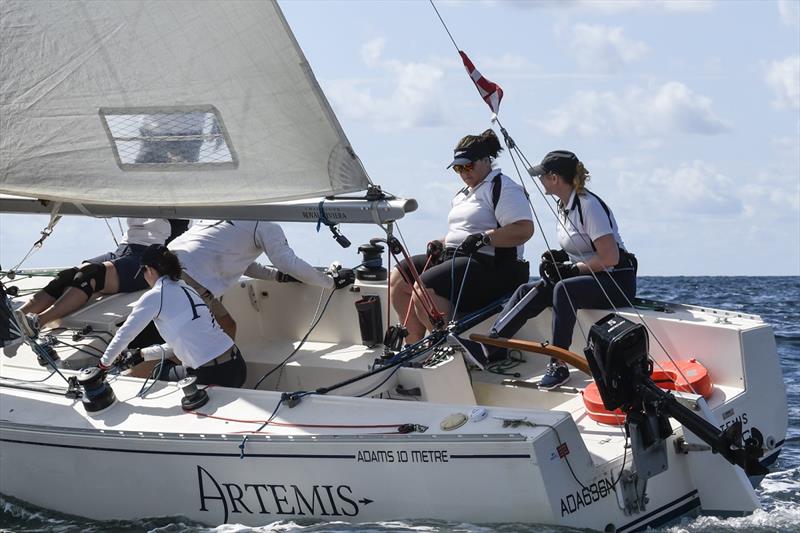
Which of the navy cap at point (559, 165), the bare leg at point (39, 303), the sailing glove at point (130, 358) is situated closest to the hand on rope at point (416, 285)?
the navy cap at point (559, 165)

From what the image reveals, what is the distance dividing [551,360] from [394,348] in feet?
2.94

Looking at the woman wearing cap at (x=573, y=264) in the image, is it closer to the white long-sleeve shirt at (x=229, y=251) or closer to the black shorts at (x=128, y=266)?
the white long-sleeve shirt at (x=229, y=251)

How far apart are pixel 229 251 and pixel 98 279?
1.04 m

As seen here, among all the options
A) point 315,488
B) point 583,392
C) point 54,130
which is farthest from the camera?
point 54,130

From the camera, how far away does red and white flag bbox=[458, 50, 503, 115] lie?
6.66 metres

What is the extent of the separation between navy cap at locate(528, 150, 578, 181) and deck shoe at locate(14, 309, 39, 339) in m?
2.95

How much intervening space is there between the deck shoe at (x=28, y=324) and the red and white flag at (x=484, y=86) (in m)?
2.88

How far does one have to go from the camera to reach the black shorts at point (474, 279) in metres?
6.80

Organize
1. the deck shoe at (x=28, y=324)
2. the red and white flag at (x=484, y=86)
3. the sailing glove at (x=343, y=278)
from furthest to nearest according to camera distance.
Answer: the sailing glove at (x=343, y=278) → the red and white flag at (x=484, y=86) → the deck shoe at (x=28, y=324)

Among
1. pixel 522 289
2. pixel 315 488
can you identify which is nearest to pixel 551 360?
pixel 522 289

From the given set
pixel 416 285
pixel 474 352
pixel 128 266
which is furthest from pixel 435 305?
pixel 128 266

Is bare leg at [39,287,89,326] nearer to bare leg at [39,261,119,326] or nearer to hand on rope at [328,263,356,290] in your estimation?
bare leg at [39,261,119,326]

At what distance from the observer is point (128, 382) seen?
6.26 m

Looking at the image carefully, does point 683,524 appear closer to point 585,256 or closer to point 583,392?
point 583,392
